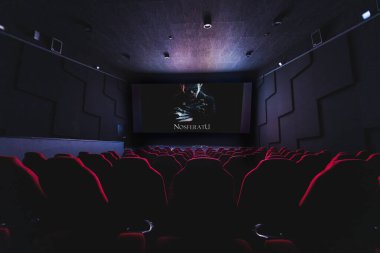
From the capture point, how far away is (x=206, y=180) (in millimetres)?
1445

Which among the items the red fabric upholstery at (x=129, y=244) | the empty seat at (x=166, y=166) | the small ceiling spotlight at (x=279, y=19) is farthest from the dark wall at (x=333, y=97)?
the red fabric upholstery at (x=129, y=244)

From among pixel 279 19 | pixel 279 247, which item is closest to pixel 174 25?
pixel 279 19

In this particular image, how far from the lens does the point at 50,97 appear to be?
642 centimetres

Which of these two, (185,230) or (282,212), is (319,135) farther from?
(185,230)

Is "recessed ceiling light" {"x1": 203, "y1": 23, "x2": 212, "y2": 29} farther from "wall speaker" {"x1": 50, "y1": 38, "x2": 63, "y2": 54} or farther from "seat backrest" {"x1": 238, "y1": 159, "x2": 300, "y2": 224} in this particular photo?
"seat backrest" {"x1": 238, "y1": 159, "x2": 300, "y2": 224}

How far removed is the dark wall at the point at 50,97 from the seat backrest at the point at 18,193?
4625 millimetres

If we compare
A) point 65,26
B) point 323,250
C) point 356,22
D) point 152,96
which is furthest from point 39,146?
point 356,22

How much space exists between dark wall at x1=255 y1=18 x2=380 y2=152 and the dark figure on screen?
380 centimetres

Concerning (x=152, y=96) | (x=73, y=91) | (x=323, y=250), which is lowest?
(x=323, y=250)

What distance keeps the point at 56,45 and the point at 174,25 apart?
4.27 metres

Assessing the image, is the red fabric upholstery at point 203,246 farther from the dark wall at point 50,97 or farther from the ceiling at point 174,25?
the dark wall at point 50,97

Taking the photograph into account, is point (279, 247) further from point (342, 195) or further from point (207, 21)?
point (207, 21)

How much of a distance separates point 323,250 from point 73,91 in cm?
842

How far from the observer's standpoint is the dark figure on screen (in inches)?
450
